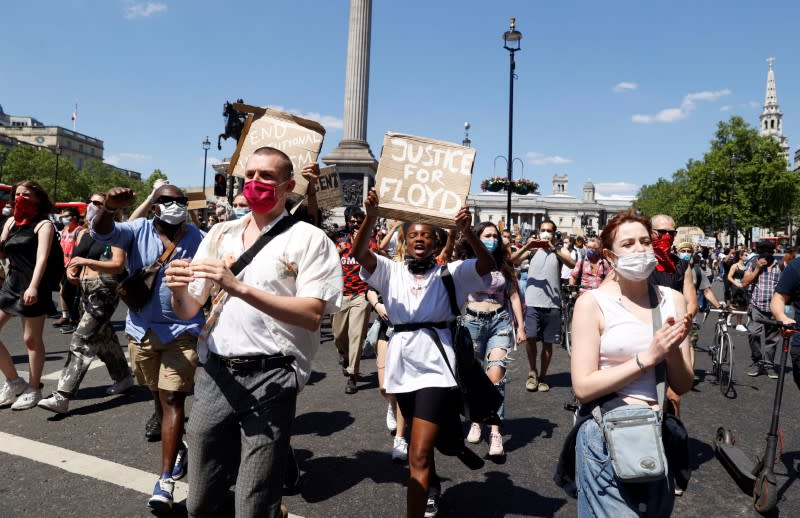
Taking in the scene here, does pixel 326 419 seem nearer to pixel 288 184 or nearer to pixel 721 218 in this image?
pixel 288 184

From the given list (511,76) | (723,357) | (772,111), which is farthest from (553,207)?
(723,357)

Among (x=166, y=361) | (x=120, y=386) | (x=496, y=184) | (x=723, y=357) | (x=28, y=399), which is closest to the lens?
(x=166, y=361)

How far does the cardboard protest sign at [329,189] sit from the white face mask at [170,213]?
103 centimetres

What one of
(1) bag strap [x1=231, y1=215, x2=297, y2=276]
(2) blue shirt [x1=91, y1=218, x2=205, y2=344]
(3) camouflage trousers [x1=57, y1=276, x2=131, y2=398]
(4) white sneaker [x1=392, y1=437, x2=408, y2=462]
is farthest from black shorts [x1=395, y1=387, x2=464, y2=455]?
(3) camouflage trousers [x1=57, y1=276, x2=131, y2=398]

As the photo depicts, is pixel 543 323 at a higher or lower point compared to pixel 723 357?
higher

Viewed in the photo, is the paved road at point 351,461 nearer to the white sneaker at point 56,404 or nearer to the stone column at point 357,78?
the white sneaker at point 56,404

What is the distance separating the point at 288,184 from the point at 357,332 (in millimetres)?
4427

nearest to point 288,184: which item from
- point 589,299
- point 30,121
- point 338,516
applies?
point 589,299

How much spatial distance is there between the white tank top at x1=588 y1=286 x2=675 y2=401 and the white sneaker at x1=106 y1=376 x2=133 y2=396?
18.0 ft

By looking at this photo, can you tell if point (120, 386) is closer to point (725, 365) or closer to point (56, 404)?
point (56, 404)

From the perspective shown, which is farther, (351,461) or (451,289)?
(351,461)

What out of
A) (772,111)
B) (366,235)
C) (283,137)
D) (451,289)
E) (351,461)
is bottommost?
(351,461)

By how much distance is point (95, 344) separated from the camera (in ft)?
19.0

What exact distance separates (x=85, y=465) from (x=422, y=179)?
10.4 ft
